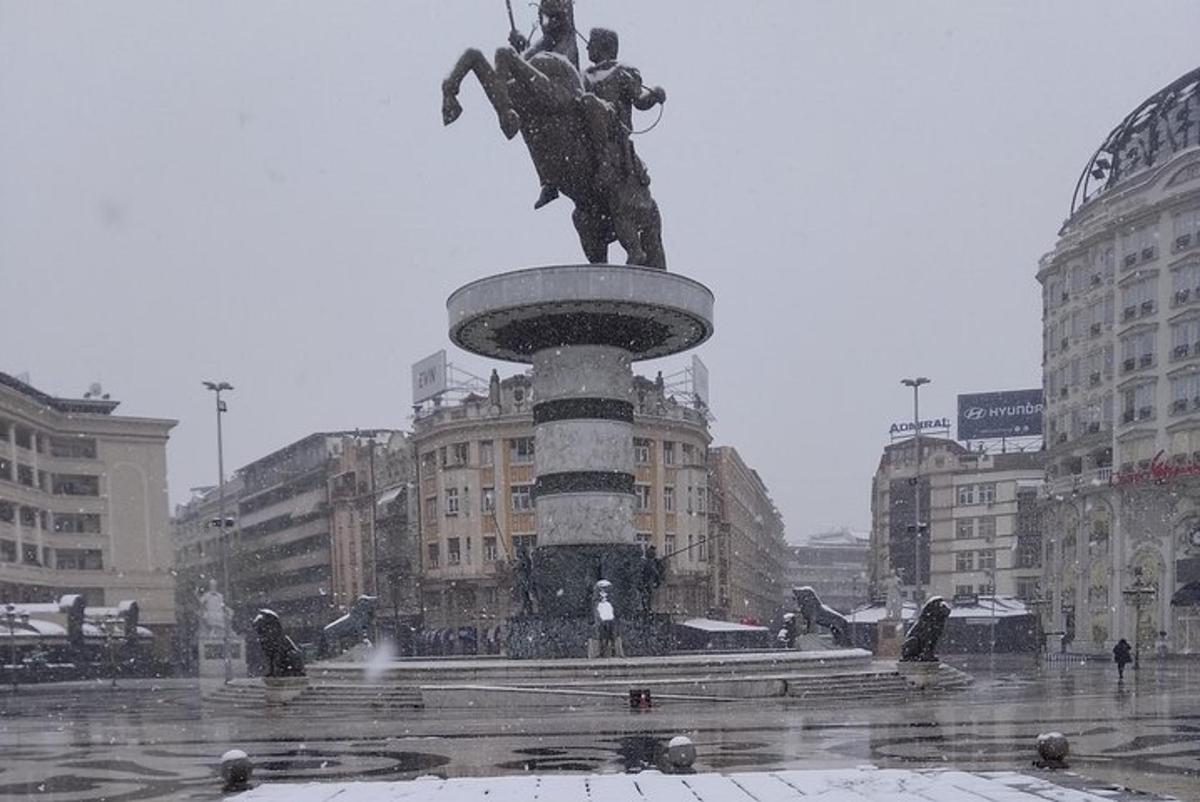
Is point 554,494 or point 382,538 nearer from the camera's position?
point 554,494

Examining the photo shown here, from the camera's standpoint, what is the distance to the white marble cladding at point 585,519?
28.2m

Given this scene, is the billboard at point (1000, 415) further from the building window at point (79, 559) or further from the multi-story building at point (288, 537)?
the building window at point (79, 559)

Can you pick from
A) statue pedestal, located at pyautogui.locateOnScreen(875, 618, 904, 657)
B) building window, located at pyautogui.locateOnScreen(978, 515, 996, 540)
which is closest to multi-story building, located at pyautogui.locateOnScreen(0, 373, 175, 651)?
statue pedestal, located at pyautogui.locateOnScreen(875, 618, 904, 657)

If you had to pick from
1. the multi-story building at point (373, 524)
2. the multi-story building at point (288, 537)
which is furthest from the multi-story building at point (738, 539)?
the multi-story building at point (288, 537)

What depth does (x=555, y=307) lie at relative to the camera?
27625mm

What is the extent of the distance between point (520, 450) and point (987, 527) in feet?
156

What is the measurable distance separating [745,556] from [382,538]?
31.4 metres

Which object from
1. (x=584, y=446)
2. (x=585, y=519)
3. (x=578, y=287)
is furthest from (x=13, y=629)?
(x=578, y=287)

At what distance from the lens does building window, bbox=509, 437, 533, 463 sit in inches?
2771

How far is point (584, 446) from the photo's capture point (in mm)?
28312

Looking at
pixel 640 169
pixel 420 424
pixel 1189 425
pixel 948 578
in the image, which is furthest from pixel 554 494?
pixel 948 578

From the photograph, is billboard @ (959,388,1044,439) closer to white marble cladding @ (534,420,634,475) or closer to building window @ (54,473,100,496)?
building window @ (54,473,100,496)

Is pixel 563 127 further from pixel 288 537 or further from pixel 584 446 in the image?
pixel 288 537

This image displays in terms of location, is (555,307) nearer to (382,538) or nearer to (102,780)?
(102,780)
